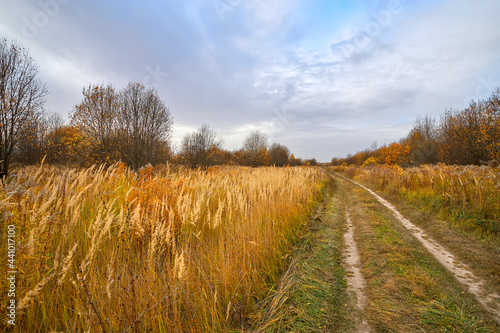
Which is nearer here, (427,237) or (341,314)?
(341,314)

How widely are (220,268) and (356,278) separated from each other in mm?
2541

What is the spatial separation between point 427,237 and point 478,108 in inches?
920

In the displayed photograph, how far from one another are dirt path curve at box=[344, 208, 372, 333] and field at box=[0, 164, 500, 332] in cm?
3

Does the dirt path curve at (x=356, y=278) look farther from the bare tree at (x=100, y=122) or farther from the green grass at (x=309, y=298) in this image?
the bare tree at (x=100, y=122)

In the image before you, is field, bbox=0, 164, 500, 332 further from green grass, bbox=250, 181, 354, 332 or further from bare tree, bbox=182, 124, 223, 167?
bare tree, bbox=182, 124, 223, 167

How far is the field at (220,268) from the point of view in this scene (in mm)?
1860

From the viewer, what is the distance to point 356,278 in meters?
3.45

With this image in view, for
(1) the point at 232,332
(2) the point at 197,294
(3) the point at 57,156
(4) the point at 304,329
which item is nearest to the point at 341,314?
(4) the point at 304,329

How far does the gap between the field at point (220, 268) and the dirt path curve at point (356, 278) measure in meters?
0.03

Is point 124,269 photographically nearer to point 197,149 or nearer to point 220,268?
point 220,268

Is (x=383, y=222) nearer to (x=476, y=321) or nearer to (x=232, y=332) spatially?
(x=476, y=321)

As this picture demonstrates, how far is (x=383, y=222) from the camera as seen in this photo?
21.9 ft

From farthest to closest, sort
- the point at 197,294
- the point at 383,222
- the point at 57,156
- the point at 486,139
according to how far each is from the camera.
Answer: the point at 57,156 < the point at 486,139 < the point at 383,222 < the point at 197,294

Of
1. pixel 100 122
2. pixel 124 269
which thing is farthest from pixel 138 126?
pixel 124 269
